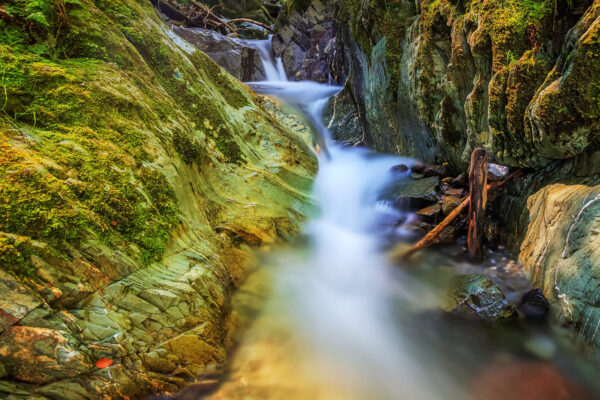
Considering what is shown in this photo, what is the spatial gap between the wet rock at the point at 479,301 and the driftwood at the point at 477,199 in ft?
3.63

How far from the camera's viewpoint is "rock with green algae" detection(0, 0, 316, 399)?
2074 millimetres

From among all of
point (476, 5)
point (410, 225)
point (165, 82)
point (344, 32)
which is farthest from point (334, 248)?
point (344, 32)

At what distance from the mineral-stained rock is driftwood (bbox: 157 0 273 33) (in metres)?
21.5

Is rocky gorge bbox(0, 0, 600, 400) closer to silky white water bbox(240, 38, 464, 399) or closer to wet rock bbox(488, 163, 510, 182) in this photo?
wet rock bbox(488, 163, 510, 182)

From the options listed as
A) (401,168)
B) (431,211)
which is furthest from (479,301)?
(401,168)

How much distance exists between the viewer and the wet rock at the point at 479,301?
12.7 ft

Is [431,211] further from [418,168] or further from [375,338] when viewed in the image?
[375,338]

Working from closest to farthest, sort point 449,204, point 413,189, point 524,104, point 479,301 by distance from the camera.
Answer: point 479,301, point 524,104, point 449,204, point 413,189

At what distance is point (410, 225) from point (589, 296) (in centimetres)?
339

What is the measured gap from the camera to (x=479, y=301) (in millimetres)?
3969

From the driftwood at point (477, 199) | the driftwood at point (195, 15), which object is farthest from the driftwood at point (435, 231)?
the driftwood at point (195, 15)

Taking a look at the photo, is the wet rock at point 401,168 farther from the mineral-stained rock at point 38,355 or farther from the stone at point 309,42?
the mineral-stained rock at point 38,355

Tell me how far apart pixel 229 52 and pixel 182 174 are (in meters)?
14.4

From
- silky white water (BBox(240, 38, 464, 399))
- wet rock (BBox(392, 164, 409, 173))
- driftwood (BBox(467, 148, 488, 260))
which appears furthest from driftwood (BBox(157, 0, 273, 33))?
driftwood (BBox(467, 148, 488, 260))
